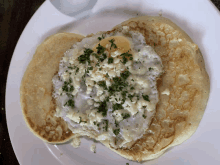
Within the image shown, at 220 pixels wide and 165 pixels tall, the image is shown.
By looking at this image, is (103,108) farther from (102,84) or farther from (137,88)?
(137,88)

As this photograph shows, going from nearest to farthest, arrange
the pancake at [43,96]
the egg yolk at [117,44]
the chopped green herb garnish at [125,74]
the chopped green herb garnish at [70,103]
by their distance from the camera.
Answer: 1. the chopped green herb garnish at [125,74]
2. the egg yolk at [117,44]
3. the chopped green herb garnish at [70,103]
4. the pancake at [43,96]

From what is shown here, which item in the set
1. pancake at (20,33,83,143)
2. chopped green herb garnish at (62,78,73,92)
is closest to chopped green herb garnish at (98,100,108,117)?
chopped green herb garnish at (62,78,73,92)

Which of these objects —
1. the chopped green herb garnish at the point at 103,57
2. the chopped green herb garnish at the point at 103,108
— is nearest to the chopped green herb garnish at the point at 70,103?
the chopped green herb garnish at the point at 103,108

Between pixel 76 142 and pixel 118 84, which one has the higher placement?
pixel 118 84

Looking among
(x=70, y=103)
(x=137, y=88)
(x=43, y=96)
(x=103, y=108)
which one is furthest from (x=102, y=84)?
(x=43, y=96)

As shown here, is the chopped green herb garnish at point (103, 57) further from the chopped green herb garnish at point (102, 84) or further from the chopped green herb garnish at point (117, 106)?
the chopped green herb garnish at point (117, 106)

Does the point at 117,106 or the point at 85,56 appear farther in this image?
the point at 85,56

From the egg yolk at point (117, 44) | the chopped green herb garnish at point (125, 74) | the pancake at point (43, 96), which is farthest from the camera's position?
the pancake at point (43, 96)
